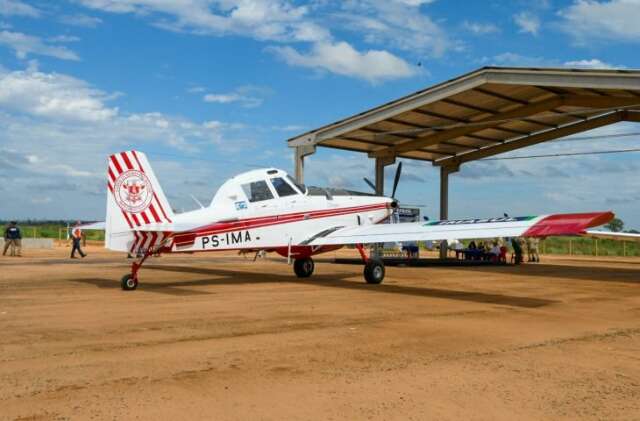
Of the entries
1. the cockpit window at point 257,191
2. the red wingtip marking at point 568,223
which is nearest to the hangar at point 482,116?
the red wingtip marking at point 568,223

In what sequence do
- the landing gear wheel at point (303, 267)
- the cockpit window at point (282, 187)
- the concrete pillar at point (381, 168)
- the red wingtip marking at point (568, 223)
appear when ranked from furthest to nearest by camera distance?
the concrete pillar at point (381, 168)
the landing gear wheel at point (303, 267)
the cockpit window at point (282, 187)
the red wingtip marking at point (568, 223)

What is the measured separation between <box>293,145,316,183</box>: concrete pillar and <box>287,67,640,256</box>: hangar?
4 cm

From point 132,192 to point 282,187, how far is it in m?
4.13

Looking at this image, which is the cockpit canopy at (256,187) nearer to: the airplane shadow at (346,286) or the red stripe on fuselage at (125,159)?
the red stripe on fuselage at (125,159)

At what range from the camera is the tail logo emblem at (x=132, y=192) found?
13227mm

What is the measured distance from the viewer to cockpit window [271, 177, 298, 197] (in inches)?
613

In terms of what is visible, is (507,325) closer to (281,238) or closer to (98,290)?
(281,238)

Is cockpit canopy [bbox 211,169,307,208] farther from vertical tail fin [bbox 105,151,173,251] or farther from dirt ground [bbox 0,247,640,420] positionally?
dirt ground [bbox 0,247,640,420]

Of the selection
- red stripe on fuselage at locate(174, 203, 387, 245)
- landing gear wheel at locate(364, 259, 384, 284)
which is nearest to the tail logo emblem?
red stripe on fuselage at locate(174, 203, 387, 245)

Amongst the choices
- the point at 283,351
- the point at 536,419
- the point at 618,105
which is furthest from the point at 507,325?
the point at 618,105

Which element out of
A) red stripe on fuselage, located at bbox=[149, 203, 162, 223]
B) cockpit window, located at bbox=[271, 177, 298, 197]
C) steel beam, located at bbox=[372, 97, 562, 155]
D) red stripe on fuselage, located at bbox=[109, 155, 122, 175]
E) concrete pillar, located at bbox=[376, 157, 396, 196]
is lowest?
red stripe on fuselage, located at bbox=[149, 203, 162, 223]

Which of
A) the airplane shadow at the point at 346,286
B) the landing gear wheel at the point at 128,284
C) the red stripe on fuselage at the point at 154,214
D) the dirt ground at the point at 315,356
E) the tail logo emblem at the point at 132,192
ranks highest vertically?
the tail logo emblem at the point at 132,192

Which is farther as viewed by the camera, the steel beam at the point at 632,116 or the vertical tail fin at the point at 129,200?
the steel beam at the point at 632,116

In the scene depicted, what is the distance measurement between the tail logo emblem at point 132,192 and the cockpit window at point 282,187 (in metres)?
3.53
